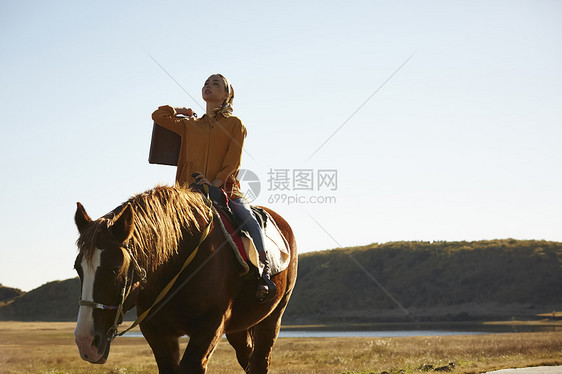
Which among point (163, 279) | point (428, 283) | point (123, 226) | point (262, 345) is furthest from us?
point (428, 283)

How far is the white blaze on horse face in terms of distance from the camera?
4535mm

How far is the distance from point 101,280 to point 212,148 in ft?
8.25

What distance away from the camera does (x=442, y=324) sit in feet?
202

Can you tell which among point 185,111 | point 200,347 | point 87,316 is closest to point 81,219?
point 87,316

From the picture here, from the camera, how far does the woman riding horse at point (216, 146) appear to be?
6.63 m

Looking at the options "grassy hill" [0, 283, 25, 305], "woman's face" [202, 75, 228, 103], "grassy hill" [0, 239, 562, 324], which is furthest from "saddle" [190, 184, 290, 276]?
"grassy hill" [0, 283, 25, 305]

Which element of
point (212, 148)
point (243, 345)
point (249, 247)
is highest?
point (212, 148)

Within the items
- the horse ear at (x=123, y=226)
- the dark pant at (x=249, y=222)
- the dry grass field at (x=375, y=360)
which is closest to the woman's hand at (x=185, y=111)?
the dark pant at (x=249, y=222)

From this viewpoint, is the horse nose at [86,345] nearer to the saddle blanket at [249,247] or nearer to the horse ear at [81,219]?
the horse ear at [81,219]

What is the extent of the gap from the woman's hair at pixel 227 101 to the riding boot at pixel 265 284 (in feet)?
5.69

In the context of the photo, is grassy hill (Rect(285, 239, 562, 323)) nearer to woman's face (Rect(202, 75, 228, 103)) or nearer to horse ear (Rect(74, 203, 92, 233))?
woman's face (Rect(202, 75, 228, 103))

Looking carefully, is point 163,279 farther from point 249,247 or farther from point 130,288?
point 249,247

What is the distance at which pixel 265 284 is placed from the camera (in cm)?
650

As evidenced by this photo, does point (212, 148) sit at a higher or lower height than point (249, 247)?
higher
